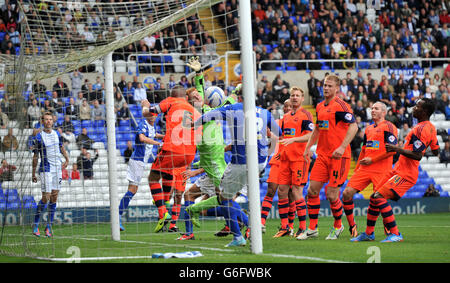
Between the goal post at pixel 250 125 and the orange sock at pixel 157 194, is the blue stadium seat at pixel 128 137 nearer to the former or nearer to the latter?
the orange sock at pixel 157 194

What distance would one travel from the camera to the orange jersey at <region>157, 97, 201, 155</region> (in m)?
11.1

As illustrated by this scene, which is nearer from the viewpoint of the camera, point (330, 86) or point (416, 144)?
point (416, 144)

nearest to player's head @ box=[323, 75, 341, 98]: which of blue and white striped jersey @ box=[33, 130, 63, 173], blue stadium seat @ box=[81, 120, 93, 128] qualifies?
blue and white striped jersey @ box=[33, 130, 63, 173]

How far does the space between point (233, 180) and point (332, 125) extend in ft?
7.66

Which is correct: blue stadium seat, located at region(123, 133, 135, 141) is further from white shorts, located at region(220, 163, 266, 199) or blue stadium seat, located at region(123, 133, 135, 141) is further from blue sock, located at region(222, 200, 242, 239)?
blue sock, located at region(222, 200, 242, 239)

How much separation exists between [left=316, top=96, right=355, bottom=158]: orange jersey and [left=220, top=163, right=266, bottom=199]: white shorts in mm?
2031

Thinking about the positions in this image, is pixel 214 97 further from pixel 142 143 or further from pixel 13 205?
pixel 142 143

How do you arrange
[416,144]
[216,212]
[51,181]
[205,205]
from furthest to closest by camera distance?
[51,181] → [416,144] → [216,212] → [205,205]

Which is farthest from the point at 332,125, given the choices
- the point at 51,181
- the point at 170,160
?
the point at 51,181

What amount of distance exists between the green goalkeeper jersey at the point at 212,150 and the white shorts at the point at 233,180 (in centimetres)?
53

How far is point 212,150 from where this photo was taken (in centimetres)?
927
